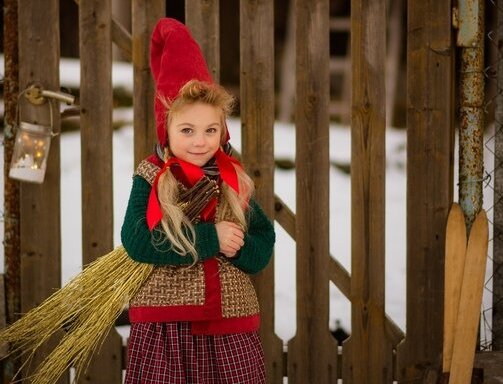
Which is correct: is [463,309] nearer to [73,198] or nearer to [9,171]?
[9,171]

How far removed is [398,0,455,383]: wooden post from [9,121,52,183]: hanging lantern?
1553mm

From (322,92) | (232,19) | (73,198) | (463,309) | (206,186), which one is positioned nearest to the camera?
(206,186)

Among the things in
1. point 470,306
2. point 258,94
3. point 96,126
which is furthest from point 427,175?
point 96,126

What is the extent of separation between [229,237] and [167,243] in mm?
197

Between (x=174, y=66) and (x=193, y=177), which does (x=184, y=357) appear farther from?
(x=174, y=66)

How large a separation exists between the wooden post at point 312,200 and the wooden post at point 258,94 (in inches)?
4.6

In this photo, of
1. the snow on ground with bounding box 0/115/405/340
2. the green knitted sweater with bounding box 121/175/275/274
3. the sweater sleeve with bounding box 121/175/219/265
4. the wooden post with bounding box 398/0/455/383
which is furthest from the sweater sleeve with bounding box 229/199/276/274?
the snow on ground with bounding box 0/115/405/340

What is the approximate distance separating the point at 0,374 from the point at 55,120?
45.5 inches

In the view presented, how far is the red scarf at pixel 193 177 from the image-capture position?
257 cm

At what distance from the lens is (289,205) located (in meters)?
7.01

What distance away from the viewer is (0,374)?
366 cm

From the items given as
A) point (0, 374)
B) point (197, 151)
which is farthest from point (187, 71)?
point (0, 374)

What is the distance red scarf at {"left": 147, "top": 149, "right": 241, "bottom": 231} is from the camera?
2.57m

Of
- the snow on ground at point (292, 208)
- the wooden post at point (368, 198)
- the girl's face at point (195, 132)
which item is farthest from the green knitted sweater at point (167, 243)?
the snow on ground at point (292, 208)
